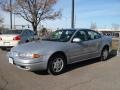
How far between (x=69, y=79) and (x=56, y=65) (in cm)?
81

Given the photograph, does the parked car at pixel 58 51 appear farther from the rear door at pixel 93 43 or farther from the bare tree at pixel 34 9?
the bare tree at pixel 34 9

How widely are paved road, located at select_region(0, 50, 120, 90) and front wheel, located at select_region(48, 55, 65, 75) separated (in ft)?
0.63

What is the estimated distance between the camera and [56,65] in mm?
8039

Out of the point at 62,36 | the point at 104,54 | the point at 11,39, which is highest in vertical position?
the point at 62,36

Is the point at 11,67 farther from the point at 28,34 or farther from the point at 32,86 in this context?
the point at 28,34

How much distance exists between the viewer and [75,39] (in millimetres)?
8656

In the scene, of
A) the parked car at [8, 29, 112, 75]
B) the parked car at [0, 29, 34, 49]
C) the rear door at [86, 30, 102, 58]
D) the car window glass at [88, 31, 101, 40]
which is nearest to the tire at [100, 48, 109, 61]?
the parked car at [8, 29, 112, 75]

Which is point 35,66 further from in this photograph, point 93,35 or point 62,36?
point 93,35

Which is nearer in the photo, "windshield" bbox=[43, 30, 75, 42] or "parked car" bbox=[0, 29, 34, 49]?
"windshield" bbox=[43, 30, 75, 42]

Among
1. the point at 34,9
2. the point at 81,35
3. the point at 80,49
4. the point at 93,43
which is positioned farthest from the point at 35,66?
the point at 34,9

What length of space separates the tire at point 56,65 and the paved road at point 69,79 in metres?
0.19

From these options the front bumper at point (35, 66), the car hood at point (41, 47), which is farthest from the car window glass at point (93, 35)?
the front bumper at point (35, 66)

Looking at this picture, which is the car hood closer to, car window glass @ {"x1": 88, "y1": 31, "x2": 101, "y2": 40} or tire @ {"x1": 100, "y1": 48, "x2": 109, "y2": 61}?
car window glass @ {"x1": 88, "y1": 31, "x2": 101, "y2": 40}

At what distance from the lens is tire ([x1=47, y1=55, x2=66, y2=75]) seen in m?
7.86
